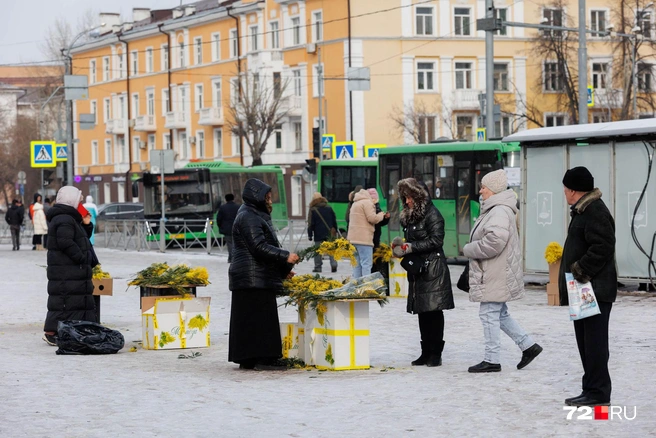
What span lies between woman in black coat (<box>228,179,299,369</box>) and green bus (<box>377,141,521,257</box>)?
59.3ft

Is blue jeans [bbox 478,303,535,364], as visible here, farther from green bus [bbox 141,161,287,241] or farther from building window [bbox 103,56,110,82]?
building window [bbox 103,56,110,82]

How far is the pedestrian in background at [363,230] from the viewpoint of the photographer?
21438 millimetres

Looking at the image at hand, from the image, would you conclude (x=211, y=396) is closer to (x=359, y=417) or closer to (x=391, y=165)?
(x=359, y=417)

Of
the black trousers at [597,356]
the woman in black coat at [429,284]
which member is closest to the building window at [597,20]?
the woman in black coat at [429,284]

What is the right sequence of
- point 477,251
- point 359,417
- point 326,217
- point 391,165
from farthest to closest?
point 391,165 → point 326,217 → point 477,251 → point 359,417

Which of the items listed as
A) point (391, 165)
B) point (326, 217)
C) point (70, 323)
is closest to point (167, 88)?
point (391, 165)

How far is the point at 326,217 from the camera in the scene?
27062mm

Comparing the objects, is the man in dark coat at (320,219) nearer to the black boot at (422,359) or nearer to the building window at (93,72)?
the black boot at (422,359)

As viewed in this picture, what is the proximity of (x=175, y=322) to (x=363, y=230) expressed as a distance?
7.57 metres

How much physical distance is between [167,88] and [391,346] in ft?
243

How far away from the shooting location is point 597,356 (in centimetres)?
942

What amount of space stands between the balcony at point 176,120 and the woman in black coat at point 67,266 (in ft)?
230

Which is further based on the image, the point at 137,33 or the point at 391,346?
the point at 137,33

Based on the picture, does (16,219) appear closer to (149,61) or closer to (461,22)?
(461,22)
